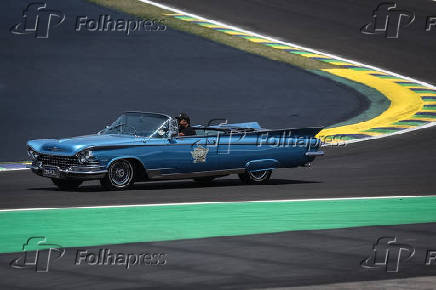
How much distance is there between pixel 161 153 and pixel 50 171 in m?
1.78

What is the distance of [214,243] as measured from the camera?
10.1m

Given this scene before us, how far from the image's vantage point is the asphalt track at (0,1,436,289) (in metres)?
8.30

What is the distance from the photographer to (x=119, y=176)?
14.6m

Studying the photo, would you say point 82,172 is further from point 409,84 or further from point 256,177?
point 409,84

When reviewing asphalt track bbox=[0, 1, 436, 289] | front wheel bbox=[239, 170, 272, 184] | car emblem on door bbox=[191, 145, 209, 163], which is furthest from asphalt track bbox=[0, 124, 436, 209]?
car emblem on door bbox=[191, 145, 209, 163]

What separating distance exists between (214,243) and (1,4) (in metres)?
22.4
